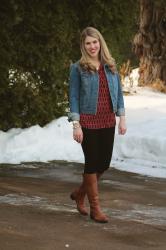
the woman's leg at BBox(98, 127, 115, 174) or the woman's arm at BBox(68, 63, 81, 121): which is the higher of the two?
the woman's arm at BBox(68, 63, 81, 121)

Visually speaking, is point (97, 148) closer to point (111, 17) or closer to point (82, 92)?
point (82, 92)

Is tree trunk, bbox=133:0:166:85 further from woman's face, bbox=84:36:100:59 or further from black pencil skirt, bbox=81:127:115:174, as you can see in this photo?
black pencil skirt, bbox=81:127:115:174

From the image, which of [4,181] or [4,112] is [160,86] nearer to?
[4,112]

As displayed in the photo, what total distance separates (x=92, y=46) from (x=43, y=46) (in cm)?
528

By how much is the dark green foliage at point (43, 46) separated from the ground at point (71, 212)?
1904 millimetres

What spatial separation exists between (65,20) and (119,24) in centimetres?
105

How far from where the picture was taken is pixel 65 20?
36.4 feet

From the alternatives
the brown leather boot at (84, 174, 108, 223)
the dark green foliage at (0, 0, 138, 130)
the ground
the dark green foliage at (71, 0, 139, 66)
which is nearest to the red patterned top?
the brown leather boot at (84, 174, 108, 223)

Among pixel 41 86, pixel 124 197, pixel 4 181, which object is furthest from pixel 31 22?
pixel 124 197

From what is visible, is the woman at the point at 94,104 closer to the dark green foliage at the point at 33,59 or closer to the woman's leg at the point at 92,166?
the woman's leg at the point at 92,166

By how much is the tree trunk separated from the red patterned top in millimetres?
12841

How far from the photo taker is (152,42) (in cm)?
1912

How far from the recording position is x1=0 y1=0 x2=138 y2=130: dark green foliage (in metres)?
10.6

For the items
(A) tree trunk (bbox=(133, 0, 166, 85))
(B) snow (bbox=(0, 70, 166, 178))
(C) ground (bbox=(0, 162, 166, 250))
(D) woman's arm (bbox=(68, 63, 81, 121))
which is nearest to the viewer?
(C) ground (bbox=(0, 162, 166, 250))
